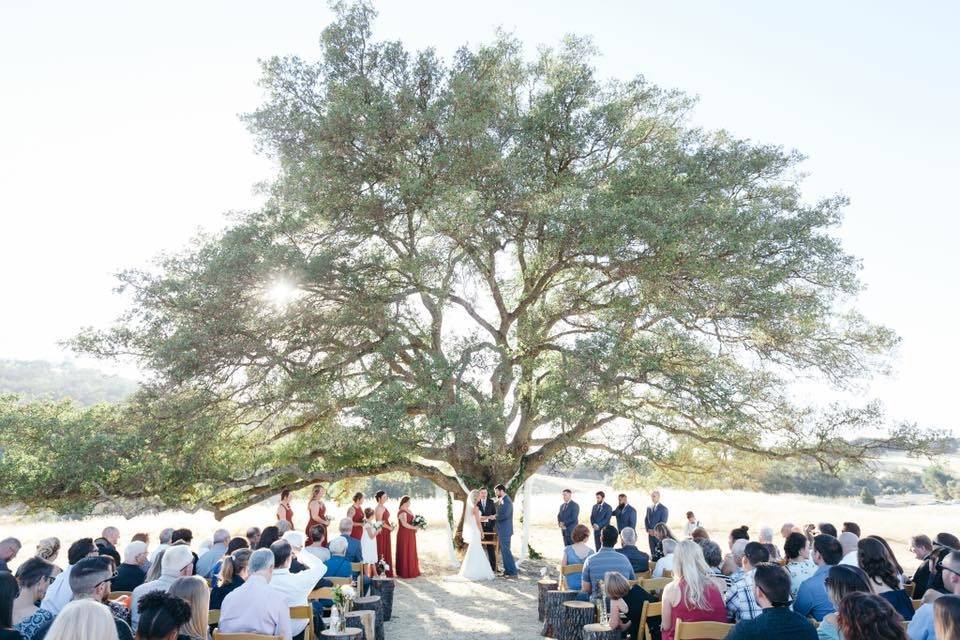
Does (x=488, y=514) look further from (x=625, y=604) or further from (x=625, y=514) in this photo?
(x=625, y=604)

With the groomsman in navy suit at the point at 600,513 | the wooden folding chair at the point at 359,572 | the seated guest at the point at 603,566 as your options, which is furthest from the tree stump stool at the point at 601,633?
the groomsman in navy suit at the point at 600,513

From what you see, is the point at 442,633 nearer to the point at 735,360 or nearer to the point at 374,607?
the point at 374,607

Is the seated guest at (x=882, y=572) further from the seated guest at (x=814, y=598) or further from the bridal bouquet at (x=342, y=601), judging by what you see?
the bridal bouquet at (x=342, y=601)

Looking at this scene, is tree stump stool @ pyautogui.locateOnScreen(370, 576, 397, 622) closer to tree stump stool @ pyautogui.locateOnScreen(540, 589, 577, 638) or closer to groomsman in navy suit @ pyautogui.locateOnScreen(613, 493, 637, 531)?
tree stump stool @ pyautogui.locateOnScreen(540, 589, 577, 638)

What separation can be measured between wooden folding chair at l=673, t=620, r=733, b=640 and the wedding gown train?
970cm

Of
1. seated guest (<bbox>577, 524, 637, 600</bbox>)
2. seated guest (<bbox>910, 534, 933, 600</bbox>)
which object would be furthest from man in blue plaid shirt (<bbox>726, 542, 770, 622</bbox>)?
seated guest (<bbox>910, 534, 933, 600</bbox>)

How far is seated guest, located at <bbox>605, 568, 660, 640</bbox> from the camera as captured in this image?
6613 mm

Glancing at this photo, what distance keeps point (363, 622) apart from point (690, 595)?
4.32m

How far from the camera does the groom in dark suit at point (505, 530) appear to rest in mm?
15242

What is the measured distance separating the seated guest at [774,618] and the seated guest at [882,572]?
1239 millimetres

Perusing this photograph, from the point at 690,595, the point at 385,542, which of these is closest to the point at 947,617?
the point at 690,595

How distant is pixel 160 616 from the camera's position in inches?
142

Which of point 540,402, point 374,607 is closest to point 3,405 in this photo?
point 374,607

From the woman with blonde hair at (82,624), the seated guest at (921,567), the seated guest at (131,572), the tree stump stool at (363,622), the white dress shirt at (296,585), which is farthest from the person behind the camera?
the tree stump stool at (363,622)
